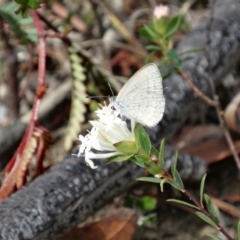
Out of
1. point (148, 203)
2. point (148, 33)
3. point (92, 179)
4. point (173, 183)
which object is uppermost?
point (148, 33)

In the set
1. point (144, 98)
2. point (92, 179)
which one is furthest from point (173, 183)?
point (92, 179)

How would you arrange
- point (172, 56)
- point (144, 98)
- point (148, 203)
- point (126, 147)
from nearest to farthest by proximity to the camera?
1. point (126, 147)
2. point (144, 98)
3. point (172, 56)
4. point (148, 203)

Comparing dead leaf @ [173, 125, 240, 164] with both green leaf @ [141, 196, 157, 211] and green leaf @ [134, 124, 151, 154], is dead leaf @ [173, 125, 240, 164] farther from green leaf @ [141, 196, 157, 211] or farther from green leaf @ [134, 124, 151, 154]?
green leaf @ [134, 124, 151, 154]

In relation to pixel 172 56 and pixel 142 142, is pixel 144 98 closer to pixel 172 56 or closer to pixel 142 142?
pixel 142 142

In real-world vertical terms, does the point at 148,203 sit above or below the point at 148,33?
below

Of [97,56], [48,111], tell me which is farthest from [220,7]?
[48,111]

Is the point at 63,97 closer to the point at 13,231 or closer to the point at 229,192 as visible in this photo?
the point at 229,192

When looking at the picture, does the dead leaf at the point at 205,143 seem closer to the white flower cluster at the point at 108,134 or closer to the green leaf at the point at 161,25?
the green leaf at the point at 161,25
